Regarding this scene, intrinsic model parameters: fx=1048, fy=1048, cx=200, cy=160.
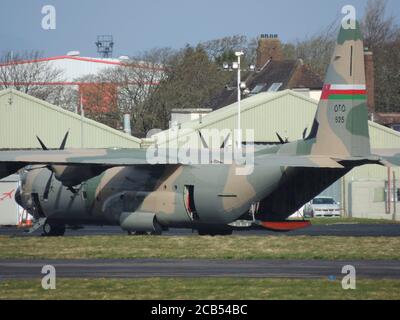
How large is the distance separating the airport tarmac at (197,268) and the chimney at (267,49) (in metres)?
74.6

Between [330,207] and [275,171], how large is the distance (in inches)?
1122

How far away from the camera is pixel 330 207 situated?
61.1 m

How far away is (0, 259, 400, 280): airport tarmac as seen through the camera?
2380cm

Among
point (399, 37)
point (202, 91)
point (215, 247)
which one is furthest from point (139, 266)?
point (399, 37)

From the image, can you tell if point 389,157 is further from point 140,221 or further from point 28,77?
point 28,77

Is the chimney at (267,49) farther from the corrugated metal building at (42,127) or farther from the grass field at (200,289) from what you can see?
the grass field at (200,289)

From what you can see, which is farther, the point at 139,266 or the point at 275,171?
the point at 275,171

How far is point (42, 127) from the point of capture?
65125 mm

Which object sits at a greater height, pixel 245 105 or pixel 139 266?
pixel 245 105

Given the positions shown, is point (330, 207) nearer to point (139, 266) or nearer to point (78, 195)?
point (78, 195)

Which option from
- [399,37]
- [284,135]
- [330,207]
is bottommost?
[330,207]

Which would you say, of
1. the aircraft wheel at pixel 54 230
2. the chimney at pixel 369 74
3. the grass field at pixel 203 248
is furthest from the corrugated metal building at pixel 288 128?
the grass field at pixel 203 248

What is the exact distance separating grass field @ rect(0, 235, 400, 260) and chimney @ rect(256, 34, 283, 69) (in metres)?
68.4

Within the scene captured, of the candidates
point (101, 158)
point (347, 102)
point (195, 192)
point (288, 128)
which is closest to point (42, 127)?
point (288, 128)
